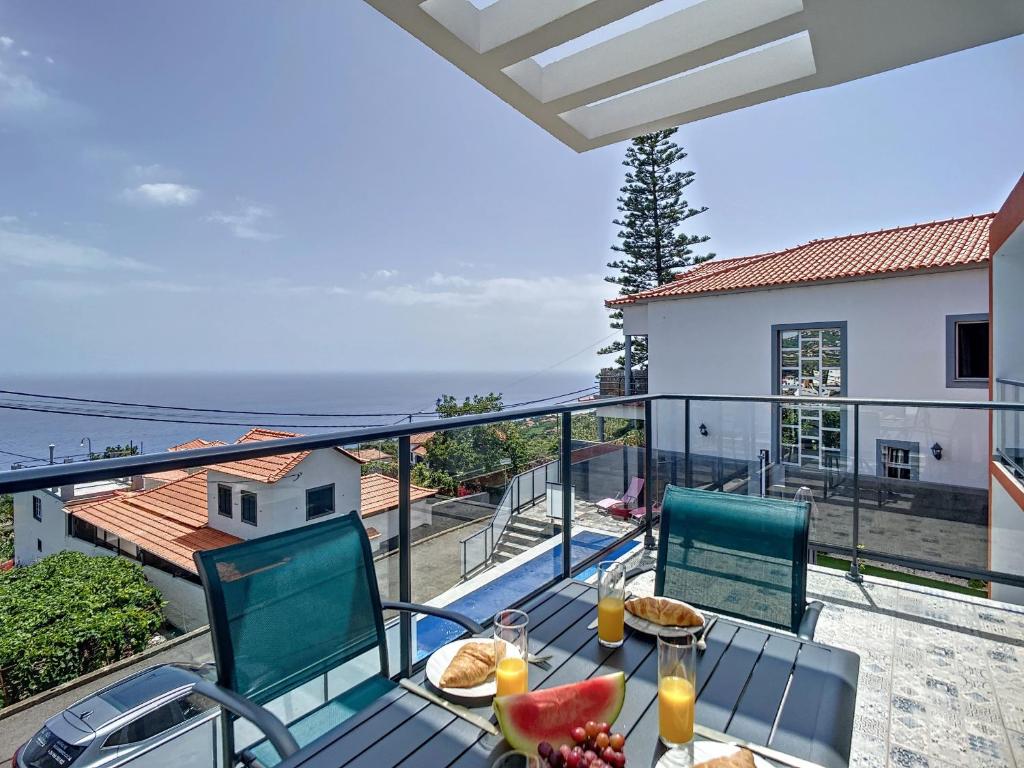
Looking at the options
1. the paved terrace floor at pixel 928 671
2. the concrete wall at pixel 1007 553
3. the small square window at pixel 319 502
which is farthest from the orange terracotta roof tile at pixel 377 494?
the concrete wall at pixel 1007 553

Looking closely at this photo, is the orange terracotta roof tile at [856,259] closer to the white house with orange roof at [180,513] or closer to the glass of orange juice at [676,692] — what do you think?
the glass of orange juice at [676,692]

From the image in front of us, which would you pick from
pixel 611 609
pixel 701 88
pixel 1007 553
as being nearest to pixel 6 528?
pixel 611 609

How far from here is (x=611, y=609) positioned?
1325mm

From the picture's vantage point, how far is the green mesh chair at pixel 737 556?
5.62 ft

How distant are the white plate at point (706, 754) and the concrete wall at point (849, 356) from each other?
299 cm

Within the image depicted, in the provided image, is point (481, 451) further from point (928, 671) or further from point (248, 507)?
point (928, 671)

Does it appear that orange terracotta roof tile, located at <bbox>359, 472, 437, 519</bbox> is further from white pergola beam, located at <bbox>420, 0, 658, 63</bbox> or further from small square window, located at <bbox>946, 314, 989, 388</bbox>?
small square window, located at <bbox>946, 314, 989, 388</bbox>

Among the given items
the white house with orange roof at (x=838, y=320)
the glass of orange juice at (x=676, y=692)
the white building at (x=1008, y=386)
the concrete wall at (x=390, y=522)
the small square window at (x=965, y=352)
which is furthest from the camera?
the white house with orange roof at (x=838, y=320)

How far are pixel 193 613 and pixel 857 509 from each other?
3.69 m

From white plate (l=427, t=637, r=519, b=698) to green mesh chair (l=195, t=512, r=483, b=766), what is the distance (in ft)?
0.66

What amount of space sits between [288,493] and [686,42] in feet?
8.76

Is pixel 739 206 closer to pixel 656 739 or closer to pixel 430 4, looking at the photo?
pixel 430 4

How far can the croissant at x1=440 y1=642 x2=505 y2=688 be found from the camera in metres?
1.11

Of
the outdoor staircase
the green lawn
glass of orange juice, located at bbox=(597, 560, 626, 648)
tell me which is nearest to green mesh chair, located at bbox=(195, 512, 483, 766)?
glass of orange juice, located at bbox=(597, 560, 626, 648)
